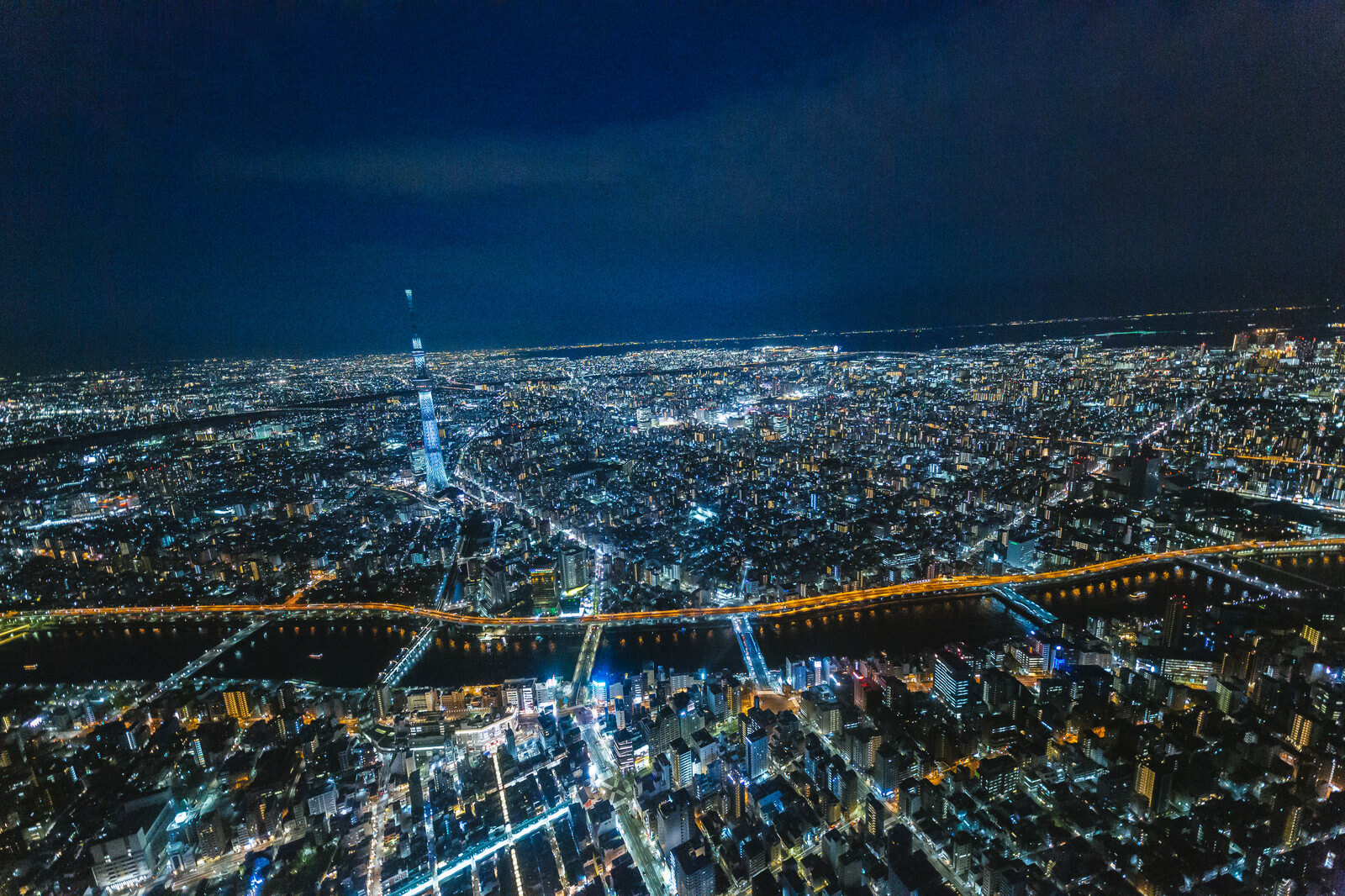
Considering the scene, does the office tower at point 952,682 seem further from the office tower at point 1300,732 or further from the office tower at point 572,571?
the office tower at point 572,571

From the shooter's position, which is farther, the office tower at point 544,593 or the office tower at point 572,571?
the office tower at point 572,571

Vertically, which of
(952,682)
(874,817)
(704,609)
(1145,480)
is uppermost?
(1145,480)

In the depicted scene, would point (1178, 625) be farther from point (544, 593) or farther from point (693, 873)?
point (544, 593)

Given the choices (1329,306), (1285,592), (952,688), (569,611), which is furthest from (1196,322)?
(569,611)

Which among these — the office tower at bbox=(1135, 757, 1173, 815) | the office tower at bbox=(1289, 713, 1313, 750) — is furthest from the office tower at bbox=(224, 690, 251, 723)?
the office tower at bbox=(1289, 713, 1313, 750)

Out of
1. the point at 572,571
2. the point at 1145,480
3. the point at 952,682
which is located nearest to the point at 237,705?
the point at 572,571

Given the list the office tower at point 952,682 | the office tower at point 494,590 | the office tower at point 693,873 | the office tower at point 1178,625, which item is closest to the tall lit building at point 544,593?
the office tower at point 494,590

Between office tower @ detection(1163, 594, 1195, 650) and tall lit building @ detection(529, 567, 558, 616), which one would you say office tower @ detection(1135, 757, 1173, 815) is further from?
tall lit building @ detection(529, 567, 558, 616)
